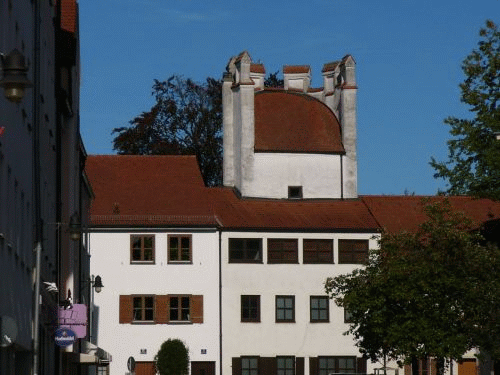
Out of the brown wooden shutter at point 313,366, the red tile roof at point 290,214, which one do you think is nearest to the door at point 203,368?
the brown wooden shutter at point 313,366

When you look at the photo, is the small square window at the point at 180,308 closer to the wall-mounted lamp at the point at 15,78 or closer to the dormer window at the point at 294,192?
the dormer window at the point at 294,192

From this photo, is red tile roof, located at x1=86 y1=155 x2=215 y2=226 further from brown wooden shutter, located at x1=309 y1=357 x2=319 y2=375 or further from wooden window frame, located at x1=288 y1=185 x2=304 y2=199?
brown wooden shutter, located at x1=309 y1=357 x2=319 y2=375

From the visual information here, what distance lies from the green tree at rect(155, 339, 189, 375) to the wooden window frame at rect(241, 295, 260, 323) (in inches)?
166

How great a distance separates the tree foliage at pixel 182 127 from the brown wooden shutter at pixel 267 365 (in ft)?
55.1

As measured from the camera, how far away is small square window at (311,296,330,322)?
8088 centimetres

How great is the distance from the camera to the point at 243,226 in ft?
265

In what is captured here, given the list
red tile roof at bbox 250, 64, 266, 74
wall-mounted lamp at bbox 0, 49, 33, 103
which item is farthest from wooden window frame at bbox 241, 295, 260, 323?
wall-mounted lamp at bbox 0, 49, 33, 103

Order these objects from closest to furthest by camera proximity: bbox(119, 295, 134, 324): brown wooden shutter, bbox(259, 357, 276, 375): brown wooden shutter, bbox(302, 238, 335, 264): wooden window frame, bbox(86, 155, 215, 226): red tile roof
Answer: bbox(119, 295, 134, 324): brown wooden shutter → bbox(259, 357, 276, 375): brown wooden shutter → bbox(86, 155, 215, 226): red tile roof → bbox(302, 238, 335, 264): wooden window frame

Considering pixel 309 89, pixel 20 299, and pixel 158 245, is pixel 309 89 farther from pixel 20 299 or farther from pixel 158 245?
pixel 20 299

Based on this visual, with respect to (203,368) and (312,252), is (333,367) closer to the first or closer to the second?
(312,252)

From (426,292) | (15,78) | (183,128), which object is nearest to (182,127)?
(183,128)

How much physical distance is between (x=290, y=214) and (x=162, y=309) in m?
9.65

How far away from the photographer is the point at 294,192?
85312 mm

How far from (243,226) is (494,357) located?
1519 inches
